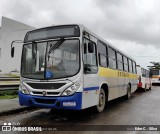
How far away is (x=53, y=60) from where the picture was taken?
6.82m

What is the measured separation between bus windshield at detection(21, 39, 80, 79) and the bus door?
364mm

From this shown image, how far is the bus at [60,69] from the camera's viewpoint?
21.2ft

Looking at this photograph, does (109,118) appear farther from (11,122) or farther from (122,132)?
(11,122)

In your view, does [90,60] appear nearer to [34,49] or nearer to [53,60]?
[53,60]

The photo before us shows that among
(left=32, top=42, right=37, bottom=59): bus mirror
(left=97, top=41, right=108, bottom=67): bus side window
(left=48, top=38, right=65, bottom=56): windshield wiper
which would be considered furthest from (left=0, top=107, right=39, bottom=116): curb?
(left=97, top=41, right=108, bottom=67): bus side window

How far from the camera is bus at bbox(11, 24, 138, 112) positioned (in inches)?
254

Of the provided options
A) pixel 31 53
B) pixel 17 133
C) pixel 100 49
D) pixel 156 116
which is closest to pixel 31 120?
pixel 17 133

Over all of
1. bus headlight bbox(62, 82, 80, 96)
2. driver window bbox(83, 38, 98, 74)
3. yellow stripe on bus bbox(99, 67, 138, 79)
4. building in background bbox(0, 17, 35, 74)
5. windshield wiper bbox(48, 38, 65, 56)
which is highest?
building in background bbox(0, 17, 35, 74)

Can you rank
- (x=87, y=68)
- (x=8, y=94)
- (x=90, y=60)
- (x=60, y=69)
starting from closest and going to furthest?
(x=60, y=69)
(x=87, y=68)
(x=90, y=60)
(x=8, y=94)

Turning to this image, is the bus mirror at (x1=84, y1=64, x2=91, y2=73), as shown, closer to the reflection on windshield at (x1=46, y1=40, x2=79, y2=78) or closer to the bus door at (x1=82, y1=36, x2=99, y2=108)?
the bus door at (x1=82, y1=36, x2=99, y2=108)

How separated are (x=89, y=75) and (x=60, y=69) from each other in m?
1.00

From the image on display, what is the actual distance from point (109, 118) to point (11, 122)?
3243mm

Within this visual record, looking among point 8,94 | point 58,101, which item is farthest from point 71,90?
point 8,94

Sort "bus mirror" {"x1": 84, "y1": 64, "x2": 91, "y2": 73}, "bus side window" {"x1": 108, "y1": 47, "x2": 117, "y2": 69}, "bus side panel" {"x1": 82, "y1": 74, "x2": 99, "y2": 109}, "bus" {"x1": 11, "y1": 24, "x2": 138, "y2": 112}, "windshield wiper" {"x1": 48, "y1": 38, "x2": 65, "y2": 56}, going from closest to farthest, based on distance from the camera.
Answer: "bus" {"x1": 11, "y1": 24, "x2": 138, "y2": 112}
"bus side panel" {"x1": 82, "y1": 74, "x2": 99, "y2": 109}
"bus mirror" {"x1": 84, "y1": 64, "x2": 91, "y2": 73}
"windshield wiper" {"x1": 48, "y1": 38, "x2": 65, "y2": 56}
"bus side window" {"x1": 108, "y1": 47, "x2": 117, "y2": 69}
